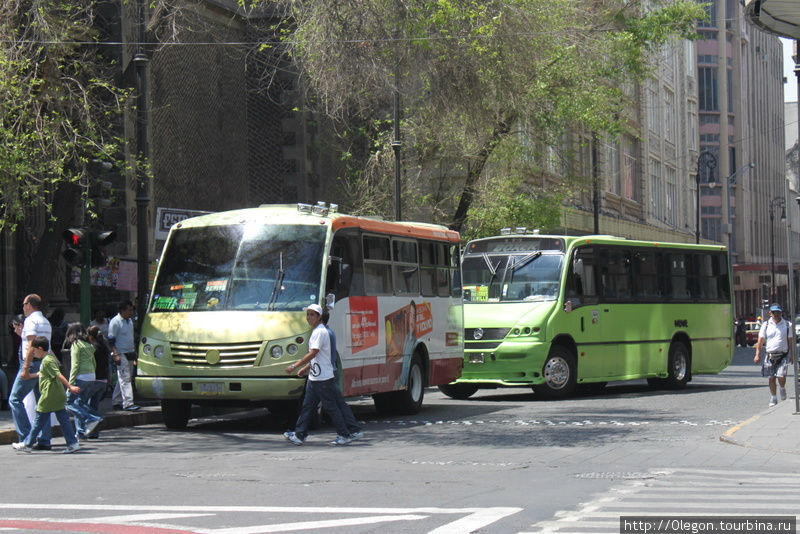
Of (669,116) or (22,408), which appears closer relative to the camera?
(22,408)

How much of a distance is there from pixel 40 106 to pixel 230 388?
5272 millimetres

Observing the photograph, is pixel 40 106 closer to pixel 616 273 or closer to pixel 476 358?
pixel 476 358

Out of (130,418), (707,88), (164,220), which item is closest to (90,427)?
(130,418)

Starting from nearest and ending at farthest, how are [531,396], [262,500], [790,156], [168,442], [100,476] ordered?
[262,500] → [100,476] → [168,442] → [531,396] → [790,156]

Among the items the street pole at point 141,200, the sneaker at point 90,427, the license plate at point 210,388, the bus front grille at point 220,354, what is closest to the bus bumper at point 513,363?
the street pole at point 141,200

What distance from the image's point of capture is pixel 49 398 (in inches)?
546

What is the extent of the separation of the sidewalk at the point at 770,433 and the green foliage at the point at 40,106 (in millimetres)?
9405

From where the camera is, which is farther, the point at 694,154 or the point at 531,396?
the point at 694,154

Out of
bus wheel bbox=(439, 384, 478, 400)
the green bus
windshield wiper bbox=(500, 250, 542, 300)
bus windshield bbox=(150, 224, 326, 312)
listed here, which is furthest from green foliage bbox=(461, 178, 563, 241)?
bus windshield bbox=(150, 224, 326, 312)

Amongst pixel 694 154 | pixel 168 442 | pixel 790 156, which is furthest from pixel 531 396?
pixel 790 156

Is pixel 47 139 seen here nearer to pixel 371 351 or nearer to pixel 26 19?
pixel 26 19

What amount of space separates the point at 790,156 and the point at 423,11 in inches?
4225

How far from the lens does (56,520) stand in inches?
341

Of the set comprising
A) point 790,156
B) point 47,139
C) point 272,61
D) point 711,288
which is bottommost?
point 711,288
